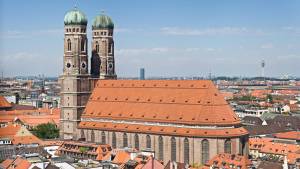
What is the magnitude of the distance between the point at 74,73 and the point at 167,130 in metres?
21.2

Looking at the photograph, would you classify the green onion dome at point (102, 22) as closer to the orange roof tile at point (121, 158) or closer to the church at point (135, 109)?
the church at point (135, 109)

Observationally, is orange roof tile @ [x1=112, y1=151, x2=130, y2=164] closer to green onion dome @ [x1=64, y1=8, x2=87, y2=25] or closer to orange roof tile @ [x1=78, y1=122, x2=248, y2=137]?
orange roof tile @ [x1=78, y1=122, x2=248, y2=137]

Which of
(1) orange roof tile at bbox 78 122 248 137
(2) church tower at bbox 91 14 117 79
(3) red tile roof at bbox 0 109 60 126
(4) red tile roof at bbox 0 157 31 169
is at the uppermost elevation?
(2) church tower at bbox 91 14 117 79

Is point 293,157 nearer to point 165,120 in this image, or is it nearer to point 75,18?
point 165,120

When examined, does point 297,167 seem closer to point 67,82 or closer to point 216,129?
point 216,129

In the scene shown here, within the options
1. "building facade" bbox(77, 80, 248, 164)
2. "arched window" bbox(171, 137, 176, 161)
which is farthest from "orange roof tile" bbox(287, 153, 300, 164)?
"arched window" bbox(171, 137, 176, 161)

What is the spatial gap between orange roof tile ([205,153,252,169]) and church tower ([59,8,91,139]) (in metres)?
30.3

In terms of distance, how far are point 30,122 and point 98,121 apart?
114 feet

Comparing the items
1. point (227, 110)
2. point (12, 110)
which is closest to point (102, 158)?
point (227, 110)

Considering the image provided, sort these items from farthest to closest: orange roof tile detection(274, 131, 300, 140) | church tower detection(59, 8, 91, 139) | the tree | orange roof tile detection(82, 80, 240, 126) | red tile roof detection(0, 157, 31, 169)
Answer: the tree
orange roof tile detection(274, 131, 300, 140)
church tower detection(59, 8, 91, 139)
orange roof tile detection(82, 80, 240, 126)
red tile roof detection(0, 157, 31, 169)

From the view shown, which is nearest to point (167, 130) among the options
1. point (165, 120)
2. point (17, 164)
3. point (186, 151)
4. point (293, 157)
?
point (165, 120)

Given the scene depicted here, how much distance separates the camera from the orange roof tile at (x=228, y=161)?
67750 millimetres

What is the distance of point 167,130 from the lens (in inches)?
3199

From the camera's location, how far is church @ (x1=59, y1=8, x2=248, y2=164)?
78000mm
